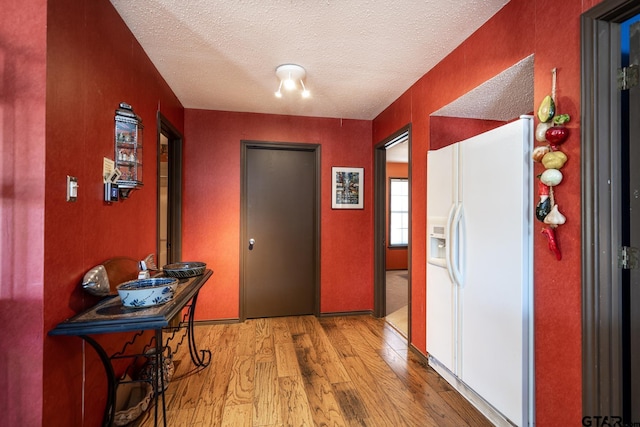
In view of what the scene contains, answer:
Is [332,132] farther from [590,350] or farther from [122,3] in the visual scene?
[590,350]

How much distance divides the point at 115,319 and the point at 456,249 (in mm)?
1988

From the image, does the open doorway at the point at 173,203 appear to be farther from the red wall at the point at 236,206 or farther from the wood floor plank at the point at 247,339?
the wood floor plank at the point at 247,339

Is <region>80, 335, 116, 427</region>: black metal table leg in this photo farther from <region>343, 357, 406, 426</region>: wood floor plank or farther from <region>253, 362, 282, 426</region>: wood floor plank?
<region>343, 357, 406, 426</region>: wood floor plank

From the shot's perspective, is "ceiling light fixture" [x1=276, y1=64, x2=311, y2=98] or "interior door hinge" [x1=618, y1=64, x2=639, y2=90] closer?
"interior door hinge" [x1=618, y1=64, x2=639, y2=90]

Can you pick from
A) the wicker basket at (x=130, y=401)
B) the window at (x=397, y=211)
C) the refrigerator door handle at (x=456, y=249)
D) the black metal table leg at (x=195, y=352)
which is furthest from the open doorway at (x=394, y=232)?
the wicker basket at (x=130, y=401)

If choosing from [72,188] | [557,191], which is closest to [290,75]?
[72,188]

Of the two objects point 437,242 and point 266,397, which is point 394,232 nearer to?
point 437,242

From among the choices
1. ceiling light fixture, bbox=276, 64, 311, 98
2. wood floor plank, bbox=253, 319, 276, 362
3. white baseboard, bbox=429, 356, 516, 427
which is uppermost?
ceiling light fixture, bbox=276, 64, 311, 98

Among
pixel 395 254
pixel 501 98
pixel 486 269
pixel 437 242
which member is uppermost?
pixel 501 98

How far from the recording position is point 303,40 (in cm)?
196

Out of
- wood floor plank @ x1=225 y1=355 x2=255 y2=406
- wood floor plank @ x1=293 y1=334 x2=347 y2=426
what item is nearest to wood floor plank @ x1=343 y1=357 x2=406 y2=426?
wood floor plank @ x1=293 y1=334 x2=347 y2=426

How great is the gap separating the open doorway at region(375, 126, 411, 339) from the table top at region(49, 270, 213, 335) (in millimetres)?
1988

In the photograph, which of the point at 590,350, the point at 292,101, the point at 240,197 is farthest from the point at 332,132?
the point at 590,350

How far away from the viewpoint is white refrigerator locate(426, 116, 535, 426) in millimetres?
1517
